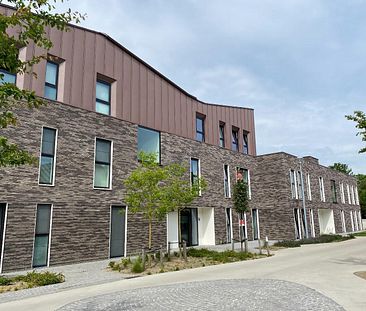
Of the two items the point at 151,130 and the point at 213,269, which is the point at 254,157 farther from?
the point at 213,269

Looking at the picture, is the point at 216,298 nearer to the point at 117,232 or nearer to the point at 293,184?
the point at 117,232

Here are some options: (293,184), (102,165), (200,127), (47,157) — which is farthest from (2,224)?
(293,184)

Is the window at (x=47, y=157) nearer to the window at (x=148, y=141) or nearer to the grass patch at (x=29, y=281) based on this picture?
the grass patch at (x=29, y=281)

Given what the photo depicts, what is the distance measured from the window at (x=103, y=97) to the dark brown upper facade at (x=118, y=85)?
0.68 feet

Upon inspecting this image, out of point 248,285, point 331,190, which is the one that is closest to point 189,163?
point 248,285

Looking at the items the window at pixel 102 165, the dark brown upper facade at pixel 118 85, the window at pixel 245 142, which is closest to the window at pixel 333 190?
the window at pixel 245 142

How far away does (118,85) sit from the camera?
17.3 meters

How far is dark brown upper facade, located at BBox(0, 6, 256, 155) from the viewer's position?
15.0m

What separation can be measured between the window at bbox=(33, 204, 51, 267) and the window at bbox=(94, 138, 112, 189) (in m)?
2.73

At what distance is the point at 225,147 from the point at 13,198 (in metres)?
15.4

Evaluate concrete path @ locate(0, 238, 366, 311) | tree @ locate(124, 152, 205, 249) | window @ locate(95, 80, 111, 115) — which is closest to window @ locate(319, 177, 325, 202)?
concrete path @ locate(0, 238, 366, 311)

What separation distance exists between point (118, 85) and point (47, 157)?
5519 millimetres

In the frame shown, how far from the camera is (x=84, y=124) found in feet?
50.4

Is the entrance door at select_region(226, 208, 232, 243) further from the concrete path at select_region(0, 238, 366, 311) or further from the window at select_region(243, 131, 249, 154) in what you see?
the concrete path at select_region(0, 238, 366, 311)
